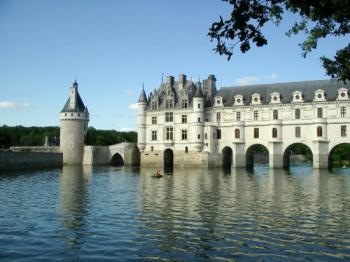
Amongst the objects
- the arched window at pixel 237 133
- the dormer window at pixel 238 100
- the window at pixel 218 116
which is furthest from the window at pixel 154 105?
the arched window at pixel 237 133

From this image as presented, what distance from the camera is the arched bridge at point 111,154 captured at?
7975cm

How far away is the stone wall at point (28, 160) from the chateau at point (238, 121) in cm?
1557

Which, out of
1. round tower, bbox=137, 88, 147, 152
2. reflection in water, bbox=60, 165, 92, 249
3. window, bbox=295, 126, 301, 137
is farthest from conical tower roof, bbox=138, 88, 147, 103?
reflection in water, bbox=60, 165, 92, 249

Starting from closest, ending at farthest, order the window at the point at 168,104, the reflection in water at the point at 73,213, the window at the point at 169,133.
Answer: the reflection in water at the point at 73,213 < the window at the point at 169,133 < the window at the point at 168,104

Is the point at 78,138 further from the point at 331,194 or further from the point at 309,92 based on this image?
the point at 331,194

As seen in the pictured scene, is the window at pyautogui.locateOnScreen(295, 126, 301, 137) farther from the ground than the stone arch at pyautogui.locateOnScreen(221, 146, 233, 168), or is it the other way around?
the window at pyautogui.locateOnScreen(295, 126, 301, 137)

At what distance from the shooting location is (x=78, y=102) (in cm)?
8531

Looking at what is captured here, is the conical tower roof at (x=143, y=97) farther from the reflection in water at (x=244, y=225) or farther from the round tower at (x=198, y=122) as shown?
the reflection in water at (x=244, y=225)

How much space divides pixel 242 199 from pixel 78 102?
2504 inches

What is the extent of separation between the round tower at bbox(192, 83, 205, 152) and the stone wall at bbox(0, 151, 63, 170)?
82.6 feet

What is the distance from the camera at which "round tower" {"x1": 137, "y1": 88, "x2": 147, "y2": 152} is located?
255ft

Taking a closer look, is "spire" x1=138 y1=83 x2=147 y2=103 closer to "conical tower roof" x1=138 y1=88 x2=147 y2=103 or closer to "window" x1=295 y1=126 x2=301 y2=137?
"conical tower roof" x1=138 y1=88 x2=147 y2=103

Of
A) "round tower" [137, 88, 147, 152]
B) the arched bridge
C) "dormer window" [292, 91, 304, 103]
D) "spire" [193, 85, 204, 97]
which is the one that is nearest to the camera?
"dormer window" [292, 91, 304, 103]

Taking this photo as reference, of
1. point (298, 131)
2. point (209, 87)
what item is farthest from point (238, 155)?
point (209, 87)
